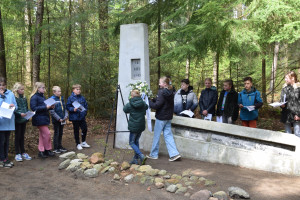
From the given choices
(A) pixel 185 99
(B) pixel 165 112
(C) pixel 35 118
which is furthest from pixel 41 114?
(A) pixel 185 99

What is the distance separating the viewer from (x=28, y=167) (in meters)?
5.16

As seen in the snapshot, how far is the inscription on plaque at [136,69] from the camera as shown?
6566mm

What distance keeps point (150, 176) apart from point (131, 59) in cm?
335

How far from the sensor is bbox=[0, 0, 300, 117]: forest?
18.8 ft

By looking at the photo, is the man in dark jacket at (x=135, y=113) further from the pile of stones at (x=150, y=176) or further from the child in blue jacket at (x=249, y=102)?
the child in blue jacket at (x=249, y=102)

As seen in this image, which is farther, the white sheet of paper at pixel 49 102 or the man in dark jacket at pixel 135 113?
the white sheet of paper at pixel 49 102

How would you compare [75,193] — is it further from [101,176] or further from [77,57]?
[77,57]

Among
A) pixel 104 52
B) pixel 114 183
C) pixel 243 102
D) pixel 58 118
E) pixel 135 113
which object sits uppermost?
pixel 104 52

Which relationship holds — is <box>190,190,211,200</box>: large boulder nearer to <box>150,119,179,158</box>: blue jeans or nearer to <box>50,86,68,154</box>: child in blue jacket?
<box>150,119,179,158</box>: blue jeans

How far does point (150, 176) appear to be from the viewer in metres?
4.43

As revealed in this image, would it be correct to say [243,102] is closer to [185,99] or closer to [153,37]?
[185,99]

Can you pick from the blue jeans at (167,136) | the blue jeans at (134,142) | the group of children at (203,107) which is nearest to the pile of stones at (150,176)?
the blue jeans at (134,142)

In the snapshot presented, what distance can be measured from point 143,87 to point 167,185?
226cm

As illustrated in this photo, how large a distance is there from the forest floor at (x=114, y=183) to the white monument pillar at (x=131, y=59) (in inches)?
75.9
